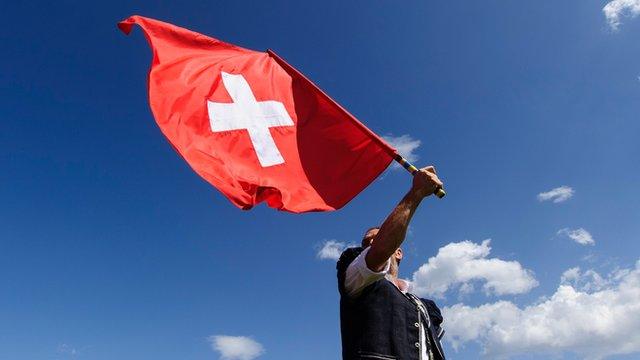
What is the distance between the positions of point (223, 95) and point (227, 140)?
84cm

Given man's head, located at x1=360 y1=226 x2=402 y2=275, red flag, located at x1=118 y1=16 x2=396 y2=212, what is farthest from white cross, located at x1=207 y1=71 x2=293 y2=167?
man's head, located at x1=360 y1=226 x2=402 y2=275

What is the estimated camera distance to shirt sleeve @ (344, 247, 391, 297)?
4.56 meters

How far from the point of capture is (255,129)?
674 cm

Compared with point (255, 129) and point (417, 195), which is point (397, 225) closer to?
point (417, 195)

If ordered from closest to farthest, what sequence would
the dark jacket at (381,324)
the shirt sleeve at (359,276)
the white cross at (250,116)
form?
1. the dark jacket at (381,324)
2. the shirt sleeve at (359,276)
3. the white cross at (250,116)

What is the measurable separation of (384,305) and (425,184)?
1.13 metres

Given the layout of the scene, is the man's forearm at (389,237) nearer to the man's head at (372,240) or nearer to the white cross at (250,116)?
the man's head at (372,240)

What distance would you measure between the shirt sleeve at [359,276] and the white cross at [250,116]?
2.07m

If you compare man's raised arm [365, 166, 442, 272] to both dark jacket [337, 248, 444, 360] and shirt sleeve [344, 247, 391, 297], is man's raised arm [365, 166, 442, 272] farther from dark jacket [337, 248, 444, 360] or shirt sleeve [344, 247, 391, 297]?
dark jacket [337, 248, 444, 360]

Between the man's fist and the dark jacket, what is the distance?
2.69ft

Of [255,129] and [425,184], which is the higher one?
[255,129]

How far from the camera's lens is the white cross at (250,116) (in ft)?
21.3

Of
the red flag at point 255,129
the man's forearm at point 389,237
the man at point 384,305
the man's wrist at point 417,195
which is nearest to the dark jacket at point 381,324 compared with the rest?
the man at point 384,305

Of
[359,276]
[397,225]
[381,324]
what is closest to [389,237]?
[397,225]
